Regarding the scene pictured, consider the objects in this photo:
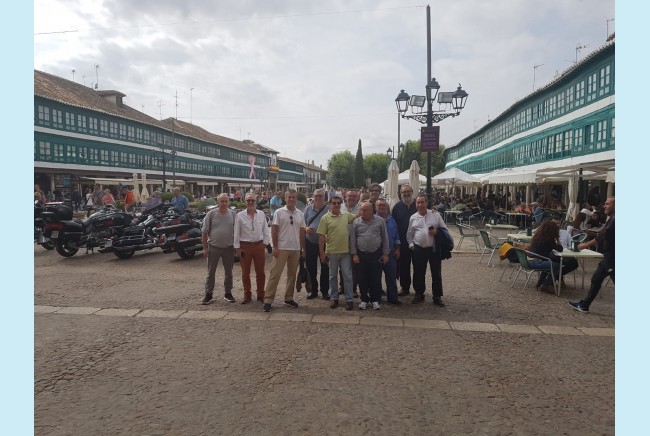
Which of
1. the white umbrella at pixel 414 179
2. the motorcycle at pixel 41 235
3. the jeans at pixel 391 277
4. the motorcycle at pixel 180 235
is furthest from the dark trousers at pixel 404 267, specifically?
the motorcycle at pixel 41 235

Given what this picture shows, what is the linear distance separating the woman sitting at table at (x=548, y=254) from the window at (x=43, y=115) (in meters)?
41.2

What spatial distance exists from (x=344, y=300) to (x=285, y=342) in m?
2.08

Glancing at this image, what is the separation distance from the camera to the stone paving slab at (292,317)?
5891mm

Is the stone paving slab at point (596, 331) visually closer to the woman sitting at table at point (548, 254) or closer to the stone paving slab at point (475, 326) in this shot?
the stone paving slab at point (475, 326)

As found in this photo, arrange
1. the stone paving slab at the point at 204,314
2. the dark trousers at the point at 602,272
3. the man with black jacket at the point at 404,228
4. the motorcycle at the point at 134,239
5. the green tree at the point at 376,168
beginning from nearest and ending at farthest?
1. the dark trousers at the point at 602,272
2. the stone paving slab at the point at 204,314
3. the man with black jacket at the point at 404,228
4. the motorcycle at the point at 134,239
5. the green tree at the point at 376,168

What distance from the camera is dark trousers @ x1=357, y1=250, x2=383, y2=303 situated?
6430 mm

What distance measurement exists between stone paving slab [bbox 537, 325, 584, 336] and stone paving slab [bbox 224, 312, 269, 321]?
3.55 m

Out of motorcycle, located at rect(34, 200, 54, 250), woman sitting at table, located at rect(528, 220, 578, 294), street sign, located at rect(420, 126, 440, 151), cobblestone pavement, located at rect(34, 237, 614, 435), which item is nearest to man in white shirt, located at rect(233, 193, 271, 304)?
cobblestone pavement, located at rect(34, 237, 614, 435)

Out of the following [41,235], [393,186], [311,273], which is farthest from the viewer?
[393,186]

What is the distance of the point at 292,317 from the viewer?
5996mm

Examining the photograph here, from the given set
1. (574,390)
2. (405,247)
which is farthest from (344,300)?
(574,390)

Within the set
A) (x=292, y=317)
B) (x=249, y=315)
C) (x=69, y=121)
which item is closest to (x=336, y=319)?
(x=292, y=317)

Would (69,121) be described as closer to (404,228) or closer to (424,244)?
A: (404,228)

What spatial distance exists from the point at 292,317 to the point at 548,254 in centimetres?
457
